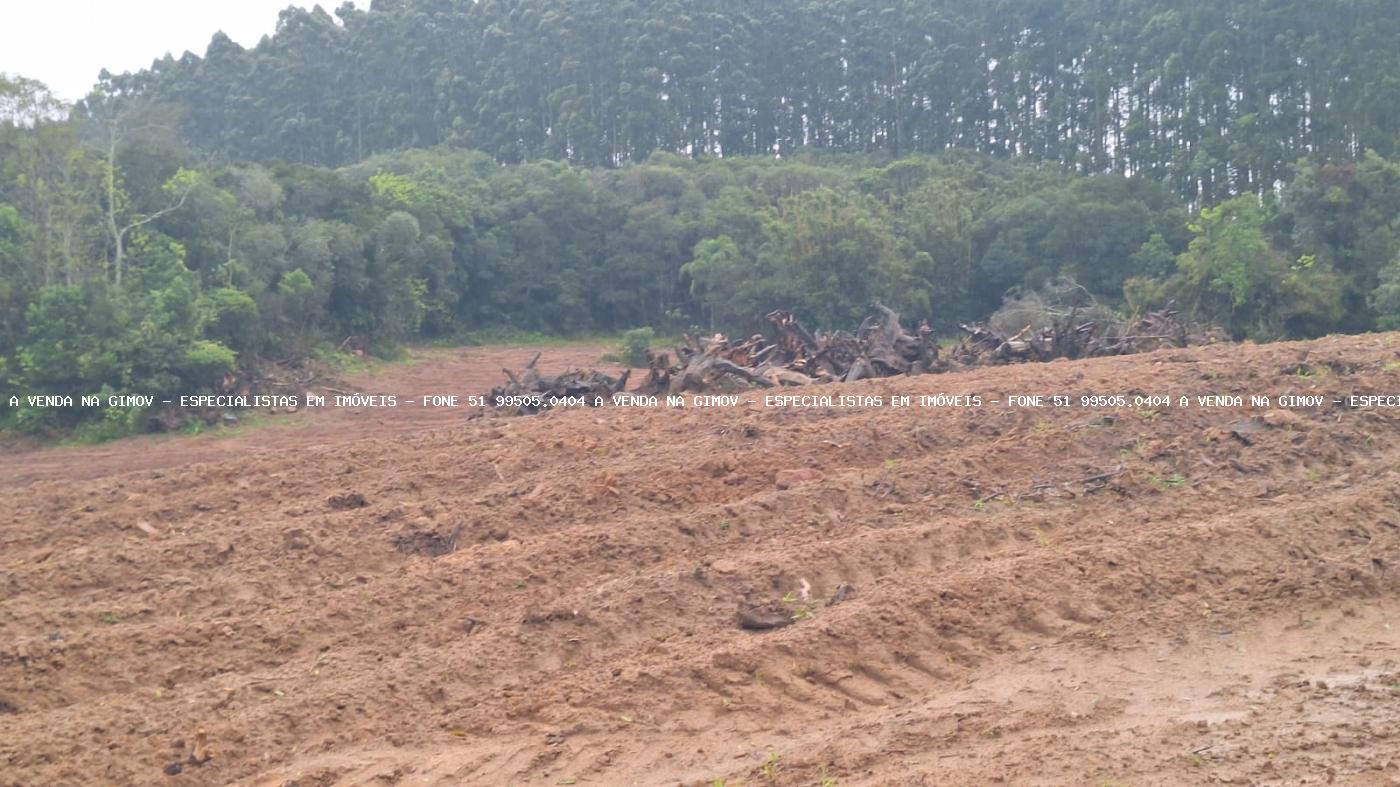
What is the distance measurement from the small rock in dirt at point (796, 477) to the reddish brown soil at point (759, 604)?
3cm

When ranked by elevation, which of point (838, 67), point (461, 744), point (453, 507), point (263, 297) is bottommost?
point (461, 744)

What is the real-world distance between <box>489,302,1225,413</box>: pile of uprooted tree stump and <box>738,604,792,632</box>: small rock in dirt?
8.15 meters

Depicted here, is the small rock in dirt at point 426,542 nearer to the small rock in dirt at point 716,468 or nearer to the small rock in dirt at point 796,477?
the small rock in dirt at point 716,468

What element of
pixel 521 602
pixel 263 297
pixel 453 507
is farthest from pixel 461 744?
pixel 263 297

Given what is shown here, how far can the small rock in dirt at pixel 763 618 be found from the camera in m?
5.71

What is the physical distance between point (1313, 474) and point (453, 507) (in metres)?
5.76

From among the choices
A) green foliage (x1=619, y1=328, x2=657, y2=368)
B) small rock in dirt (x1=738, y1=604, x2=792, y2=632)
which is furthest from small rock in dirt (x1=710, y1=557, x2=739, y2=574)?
green foliage (x1=619, y1=328, x2=657, y2=368)

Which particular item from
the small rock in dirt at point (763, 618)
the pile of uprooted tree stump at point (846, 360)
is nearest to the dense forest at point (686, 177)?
the pile of uprooted tree stump at point (846, 360)

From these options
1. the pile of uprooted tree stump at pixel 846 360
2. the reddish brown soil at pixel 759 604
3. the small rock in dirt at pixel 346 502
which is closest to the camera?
the reddish brown soil at pixel 759 604

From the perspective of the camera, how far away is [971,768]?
14.0ft

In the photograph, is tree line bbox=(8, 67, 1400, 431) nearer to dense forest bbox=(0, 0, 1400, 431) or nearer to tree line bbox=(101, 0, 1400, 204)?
dense forest bbox=(0, 0, 1400, 431)

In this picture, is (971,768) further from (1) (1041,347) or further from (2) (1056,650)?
(1) (1041,347)

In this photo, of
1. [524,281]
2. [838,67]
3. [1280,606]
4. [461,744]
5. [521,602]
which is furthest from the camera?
[838,67]

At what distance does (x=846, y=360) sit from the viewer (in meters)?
15.1
